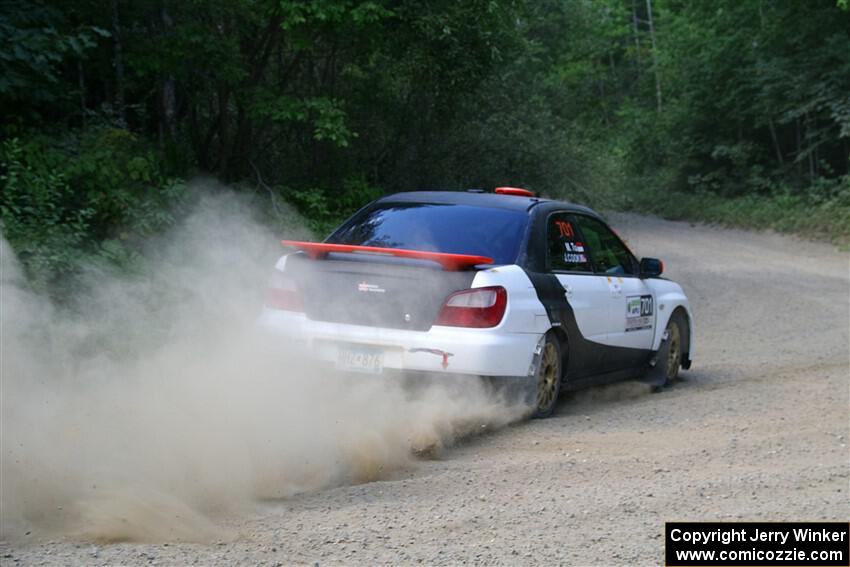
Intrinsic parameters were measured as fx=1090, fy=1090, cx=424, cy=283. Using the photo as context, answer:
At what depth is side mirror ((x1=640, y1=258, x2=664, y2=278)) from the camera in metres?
9.27

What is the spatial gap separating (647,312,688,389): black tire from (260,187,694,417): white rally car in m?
0.75

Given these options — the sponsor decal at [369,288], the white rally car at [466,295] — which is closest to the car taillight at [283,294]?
the white rally car at [466,295]

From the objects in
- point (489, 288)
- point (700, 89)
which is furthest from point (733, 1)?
point (489, 288)

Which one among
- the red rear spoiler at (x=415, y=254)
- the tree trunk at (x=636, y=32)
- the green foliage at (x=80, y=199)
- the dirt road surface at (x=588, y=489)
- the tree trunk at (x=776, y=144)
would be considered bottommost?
the dirt road surface at (x=588, y=489)

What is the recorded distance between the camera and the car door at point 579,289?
8039 millimetres

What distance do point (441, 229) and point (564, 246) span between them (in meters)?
1.02

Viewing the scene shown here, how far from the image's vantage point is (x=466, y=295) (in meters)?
7.10

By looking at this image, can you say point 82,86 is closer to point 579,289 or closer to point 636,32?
point 579,289

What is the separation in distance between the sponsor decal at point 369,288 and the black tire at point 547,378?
3.97 ft

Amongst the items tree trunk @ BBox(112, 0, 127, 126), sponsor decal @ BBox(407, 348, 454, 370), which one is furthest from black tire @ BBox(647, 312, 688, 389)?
tree trunk @ BBox(112, 0, 127, 126)

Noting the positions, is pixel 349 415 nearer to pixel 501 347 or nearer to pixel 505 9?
pixel 501 347

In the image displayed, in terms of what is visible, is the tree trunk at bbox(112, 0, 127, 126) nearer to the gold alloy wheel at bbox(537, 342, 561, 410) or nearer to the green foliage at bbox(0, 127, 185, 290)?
the green foliage at bbox(0, 127, 185, 290)

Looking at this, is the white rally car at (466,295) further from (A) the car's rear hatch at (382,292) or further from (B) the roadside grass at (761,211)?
(B) the roadside grass at (761,211)

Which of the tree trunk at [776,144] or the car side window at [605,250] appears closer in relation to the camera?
the car side window at [605,250]
